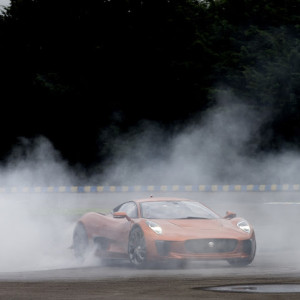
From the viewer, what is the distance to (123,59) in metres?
50.5

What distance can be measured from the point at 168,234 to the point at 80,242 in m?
2.74

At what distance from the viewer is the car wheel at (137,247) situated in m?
13.1

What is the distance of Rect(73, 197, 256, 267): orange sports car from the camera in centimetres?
1295

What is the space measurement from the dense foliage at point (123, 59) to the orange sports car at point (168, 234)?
29.4 metres

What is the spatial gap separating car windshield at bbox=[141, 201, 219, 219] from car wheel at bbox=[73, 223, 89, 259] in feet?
4.70

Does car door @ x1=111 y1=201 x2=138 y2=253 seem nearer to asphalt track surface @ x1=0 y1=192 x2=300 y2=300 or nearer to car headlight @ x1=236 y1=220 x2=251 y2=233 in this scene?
asphalt track surface @ x1=0 y1=192 x2=300 y2=300

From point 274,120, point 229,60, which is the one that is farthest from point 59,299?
point 229,60

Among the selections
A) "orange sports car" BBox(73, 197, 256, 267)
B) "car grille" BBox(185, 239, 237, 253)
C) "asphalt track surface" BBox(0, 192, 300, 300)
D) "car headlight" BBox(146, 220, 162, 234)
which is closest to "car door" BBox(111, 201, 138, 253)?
"orange sports car" BBox(73, 197, 256, 267)

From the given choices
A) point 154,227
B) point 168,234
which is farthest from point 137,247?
point 168,234

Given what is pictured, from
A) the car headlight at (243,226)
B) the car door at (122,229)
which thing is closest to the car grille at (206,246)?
the car headlight at (243,226)

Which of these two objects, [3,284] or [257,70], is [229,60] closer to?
[257,70]

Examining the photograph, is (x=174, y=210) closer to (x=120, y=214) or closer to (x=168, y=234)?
(x=120, y=214)

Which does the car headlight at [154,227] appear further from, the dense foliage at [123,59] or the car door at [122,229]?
the dense foliage at [123,59]

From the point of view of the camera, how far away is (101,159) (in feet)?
149
